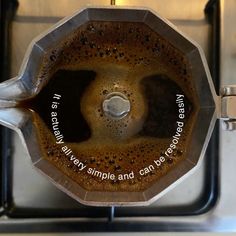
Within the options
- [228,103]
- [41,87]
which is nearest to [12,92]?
[41,87]

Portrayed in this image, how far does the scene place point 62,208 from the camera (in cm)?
73

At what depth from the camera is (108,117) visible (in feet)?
2.19

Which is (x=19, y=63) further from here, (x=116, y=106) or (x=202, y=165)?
(x=202, y=165)

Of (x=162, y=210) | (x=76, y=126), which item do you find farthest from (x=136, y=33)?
(x=162, y=210)

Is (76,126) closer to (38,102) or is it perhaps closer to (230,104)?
(38,102)

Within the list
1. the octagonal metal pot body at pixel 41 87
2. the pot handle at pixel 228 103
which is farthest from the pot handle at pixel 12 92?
the pot handle at pixel 228 103

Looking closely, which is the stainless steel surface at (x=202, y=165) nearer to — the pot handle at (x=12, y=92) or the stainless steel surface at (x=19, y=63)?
the stainless steel surface at (x=19, y=63)

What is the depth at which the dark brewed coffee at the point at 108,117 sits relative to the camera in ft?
2.15

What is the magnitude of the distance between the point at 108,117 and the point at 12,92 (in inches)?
5.1

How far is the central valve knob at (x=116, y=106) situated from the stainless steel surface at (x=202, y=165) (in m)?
0.14

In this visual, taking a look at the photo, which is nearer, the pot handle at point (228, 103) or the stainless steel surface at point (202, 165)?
the pot handle at point (228, 103)

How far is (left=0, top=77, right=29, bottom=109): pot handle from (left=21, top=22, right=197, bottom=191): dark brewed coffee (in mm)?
29

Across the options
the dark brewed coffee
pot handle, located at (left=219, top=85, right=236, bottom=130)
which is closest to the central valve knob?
the dark brewed coffee

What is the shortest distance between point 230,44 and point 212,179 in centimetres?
19
